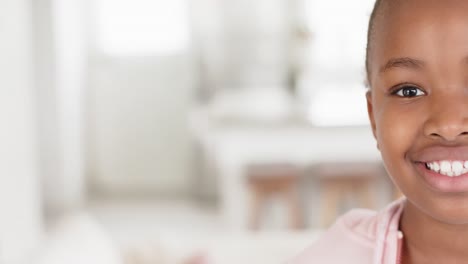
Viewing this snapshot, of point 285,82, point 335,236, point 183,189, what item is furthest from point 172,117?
point 335,236

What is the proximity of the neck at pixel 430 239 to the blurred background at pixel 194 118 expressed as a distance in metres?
1.83

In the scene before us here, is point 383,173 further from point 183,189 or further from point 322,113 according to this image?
point 183,189

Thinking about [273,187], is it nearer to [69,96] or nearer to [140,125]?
[69,96]

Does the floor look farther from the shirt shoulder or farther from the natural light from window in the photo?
the natural light from window

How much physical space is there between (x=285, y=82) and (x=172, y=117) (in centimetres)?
88

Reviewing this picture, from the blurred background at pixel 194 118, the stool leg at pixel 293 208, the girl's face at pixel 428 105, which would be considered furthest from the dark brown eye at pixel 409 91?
the stool leg at pixel 293 208

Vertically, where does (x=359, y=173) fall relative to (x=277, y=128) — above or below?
below

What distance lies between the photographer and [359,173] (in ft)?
12.3

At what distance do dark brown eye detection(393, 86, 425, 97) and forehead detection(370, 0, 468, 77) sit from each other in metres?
0.04

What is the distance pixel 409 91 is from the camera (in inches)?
37.5

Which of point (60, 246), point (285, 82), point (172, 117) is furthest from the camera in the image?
point (172, 117)

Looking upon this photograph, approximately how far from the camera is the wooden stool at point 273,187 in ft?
12.5

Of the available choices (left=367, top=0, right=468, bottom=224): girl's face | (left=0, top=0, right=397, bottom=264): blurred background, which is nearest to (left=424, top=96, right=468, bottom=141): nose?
(left=367, top=0, right=468, bottom=224): girl's face

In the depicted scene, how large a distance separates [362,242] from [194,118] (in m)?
Answer: 3.36
